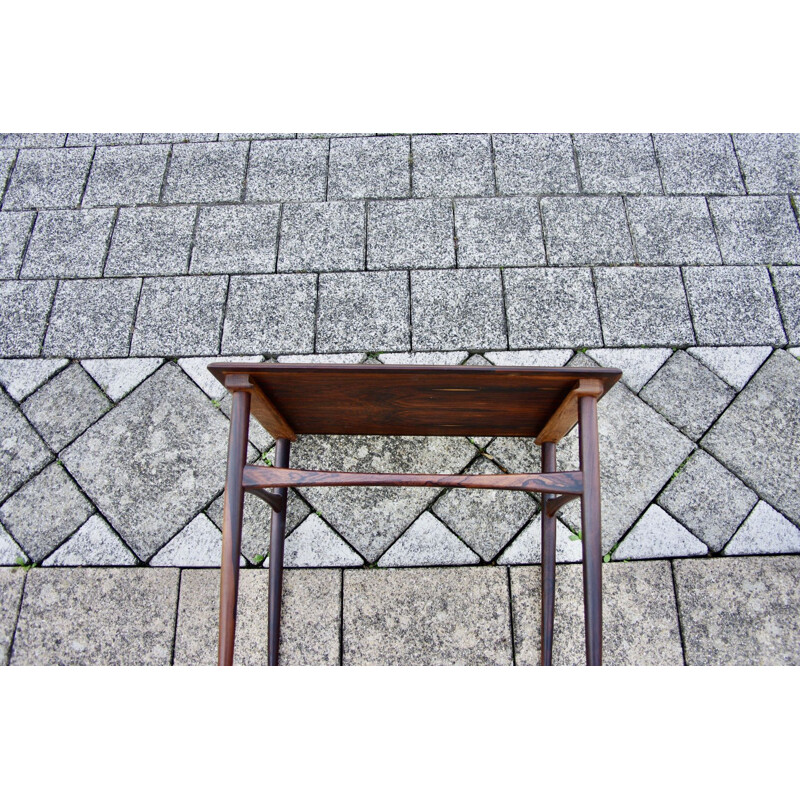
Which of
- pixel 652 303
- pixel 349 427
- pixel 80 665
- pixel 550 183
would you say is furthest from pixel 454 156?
pixel 80 665

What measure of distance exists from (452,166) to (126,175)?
1.66 metres

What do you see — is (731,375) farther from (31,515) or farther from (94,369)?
(31,515)

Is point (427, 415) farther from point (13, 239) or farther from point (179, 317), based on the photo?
point (13, 239)

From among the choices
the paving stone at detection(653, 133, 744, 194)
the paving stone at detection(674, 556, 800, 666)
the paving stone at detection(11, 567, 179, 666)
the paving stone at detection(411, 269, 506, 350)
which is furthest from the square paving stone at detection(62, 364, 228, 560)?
the paving stone at detection(653, 133, 744, 194)

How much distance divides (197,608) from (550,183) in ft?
8.07

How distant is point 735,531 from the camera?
2014mm

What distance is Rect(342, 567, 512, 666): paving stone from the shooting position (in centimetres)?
187

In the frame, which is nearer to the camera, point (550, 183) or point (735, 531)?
point (735, 531)

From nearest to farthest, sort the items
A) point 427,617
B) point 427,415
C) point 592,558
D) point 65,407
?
point 592,558, point 427,415, point 427,617, point 65,407

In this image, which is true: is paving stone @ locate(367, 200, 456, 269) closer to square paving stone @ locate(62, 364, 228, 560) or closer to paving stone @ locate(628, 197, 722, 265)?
paving stone @ locate(628, 197, 722, 265)

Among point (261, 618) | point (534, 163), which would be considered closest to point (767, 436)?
point (534, 163)

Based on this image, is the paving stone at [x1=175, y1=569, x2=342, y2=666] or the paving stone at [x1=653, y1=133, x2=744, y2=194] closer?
the paving stone at [x1=175, y1=569, x2=342, y2=666]

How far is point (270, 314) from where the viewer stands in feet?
7.58

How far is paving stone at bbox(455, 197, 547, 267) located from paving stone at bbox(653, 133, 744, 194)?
0.72 meters
